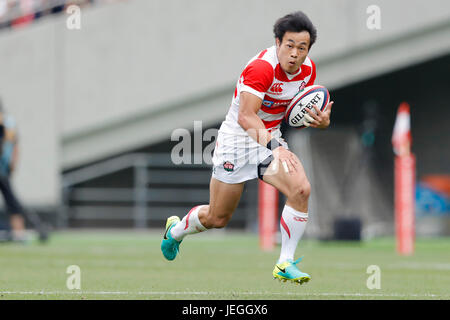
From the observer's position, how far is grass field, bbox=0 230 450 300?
6801 mm

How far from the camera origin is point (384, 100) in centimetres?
2406

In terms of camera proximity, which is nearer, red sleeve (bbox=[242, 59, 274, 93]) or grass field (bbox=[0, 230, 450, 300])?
grass field (bbox=[0, 230, 450, 300])

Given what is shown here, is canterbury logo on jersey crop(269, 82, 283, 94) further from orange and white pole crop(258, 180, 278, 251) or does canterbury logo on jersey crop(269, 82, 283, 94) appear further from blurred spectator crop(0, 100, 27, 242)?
blurred spectator crop(0, 100, 27, 242)

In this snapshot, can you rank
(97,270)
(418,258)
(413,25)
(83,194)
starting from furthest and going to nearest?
(83,194) → (413,25) → (418,258) → (97,270)

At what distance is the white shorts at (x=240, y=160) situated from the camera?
7.51 metres

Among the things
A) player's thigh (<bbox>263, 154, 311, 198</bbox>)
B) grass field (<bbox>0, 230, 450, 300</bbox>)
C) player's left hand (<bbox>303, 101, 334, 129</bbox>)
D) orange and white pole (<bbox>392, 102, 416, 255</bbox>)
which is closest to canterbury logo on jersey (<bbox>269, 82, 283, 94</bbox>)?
player's left hand (<bbox>303, 101, 334, 129</bbox>)

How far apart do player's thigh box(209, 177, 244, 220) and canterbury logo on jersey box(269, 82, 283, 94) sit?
2.94 feet

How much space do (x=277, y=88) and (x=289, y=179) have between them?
0.86 meters

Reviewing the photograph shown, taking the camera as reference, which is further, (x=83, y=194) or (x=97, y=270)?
(x=83, y=194)

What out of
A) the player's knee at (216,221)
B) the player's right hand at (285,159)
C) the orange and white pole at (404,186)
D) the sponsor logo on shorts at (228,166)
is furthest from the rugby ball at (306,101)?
the orange and white pole at (404,186)

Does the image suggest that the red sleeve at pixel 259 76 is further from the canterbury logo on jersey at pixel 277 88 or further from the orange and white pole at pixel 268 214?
the orange and white pole at pixel 268 214
